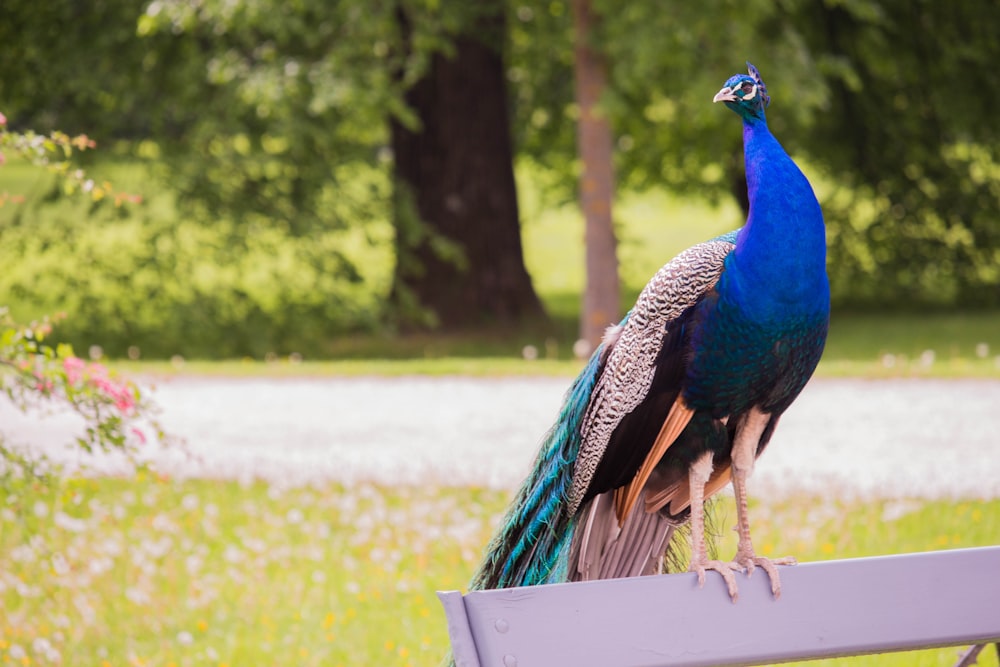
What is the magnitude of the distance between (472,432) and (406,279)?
5.70 m

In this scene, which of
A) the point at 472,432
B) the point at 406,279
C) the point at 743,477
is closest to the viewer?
the point at 743,477

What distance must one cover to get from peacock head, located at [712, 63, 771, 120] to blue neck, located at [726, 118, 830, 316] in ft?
0.36

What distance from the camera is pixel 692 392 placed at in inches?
114

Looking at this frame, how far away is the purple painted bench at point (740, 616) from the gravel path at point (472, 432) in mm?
3924

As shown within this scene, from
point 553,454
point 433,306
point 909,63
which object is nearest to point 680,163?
point 909,63

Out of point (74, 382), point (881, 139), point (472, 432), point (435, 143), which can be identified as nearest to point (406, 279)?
point (435, 143)

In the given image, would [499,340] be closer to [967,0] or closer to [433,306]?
[433,306]

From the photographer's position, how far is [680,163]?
649 inches

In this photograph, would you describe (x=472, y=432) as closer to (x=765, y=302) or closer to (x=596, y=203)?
(x=596, y=203)

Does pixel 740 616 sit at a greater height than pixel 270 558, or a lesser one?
greater

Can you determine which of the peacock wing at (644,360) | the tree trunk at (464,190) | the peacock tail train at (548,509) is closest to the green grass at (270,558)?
the peacock tail train at (548,509)

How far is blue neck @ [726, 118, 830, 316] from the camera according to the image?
2.78 meters

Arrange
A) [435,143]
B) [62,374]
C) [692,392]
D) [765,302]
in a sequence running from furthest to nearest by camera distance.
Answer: [435,143] < [62,374] < [692,392] < [765,302]

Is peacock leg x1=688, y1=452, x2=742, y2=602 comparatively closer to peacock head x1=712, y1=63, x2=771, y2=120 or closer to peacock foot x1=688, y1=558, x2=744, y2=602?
peacock foot x1=688, y1=558, x2=744, y2=602
